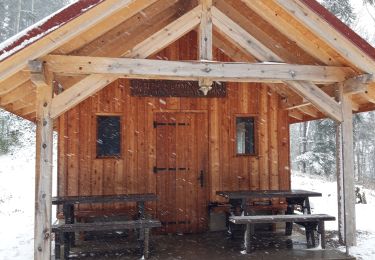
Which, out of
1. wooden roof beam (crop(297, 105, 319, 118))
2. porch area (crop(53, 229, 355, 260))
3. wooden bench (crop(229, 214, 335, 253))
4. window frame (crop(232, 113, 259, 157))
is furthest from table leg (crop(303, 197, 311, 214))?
wooden roof beam (crop(297, 105, 319, 118))

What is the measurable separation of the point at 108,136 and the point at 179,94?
1.80m

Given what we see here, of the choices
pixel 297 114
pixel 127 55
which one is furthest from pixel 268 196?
pixel 127 55

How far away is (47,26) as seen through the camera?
17.7 feet

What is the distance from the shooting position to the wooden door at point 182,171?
28.8 feet

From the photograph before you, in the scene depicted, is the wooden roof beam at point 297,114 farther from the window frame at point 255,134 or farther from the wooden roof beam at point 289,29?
the wooden roof beam at point 289,29

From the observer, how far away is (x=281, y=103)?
9.33 m

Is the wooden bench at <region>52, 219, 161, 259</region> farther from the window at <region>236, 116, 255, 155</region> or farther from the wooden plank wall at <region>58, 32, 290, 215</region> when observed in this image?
the window at <region>236, 116, 255, 155</region>

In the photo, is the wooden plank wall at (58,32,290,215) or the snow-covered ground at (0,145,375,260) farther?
the wooden plank wall at (58,32,290,215)

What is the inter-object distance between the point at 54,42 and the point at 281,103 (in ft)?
18.2

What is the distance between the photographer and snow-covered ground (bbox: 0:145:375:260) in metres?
7.94

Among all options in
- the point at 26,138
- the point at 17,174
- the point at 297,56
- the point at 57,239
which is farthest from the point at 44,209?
the point at 26,138

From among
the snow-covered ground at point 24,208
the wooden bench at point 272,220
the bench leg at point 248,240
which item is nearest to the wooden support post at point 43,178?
the snow-covered ground at point 24,208

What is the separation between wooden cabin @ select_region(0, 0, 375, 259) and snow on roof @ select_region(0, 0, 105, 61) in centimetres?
2

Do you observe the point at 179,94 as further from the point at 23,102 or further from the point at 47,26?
the point at 47,26
